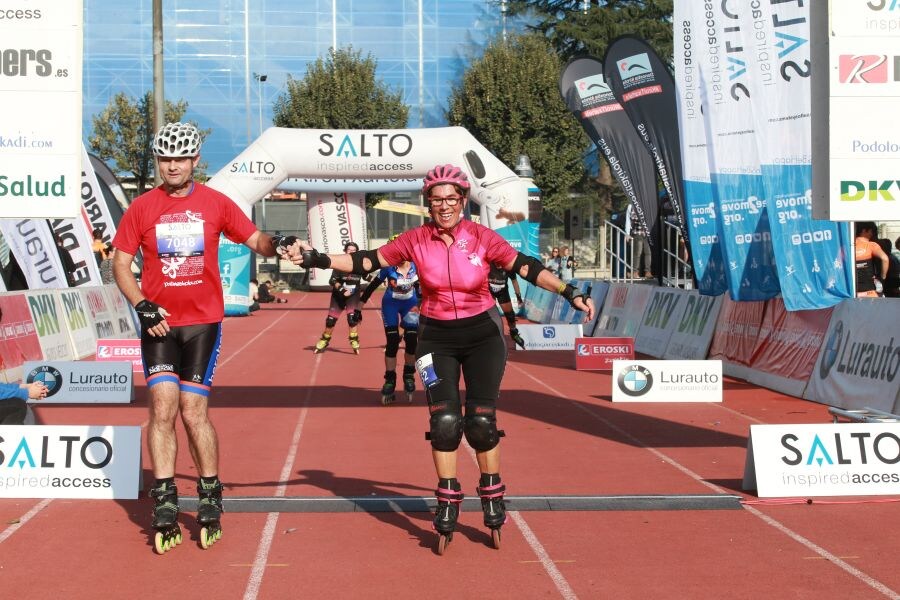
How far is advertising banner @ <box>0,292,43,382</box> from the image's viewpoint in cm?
1477

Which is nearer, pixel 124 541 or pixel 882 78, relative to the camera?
pixel 124 541

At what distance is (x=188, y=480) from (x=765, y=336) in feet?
29.1

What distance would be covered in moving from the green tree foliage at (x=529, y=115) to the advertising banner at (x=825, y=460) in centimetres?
4610

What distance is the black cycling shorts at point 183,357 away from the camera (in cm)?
645

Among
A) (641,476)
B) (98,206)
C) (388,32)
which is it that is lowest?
(641,476)

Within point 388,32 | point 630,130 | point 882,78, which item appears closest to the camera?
point 882,78

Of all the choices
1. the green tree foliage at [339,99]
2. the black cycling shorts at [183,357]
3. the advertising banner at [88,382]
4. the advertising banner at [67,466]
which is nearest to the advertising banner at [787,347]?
the advertising banner at [88,382]

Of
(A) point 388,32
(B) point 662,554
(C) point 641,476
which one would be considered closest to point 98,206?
(C) point 641,476

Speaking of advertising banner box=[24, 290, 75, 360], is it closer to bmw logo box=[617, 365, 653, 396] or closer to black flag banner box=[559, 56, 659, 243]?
bmw logo box=[617, 365, 653, 396]

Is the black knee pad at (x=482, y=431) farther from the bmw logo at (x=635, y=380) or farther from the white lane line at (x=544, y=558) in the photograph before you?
the bmw logo at (x=635, y=380)

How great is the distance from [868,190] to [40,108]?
5892mm

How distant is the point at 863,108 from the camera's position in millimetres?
8445

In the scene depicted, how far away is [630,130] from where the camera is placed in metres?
22.2

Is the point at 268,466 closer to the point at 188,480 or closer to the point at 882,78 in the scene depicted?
the point at 188,480
